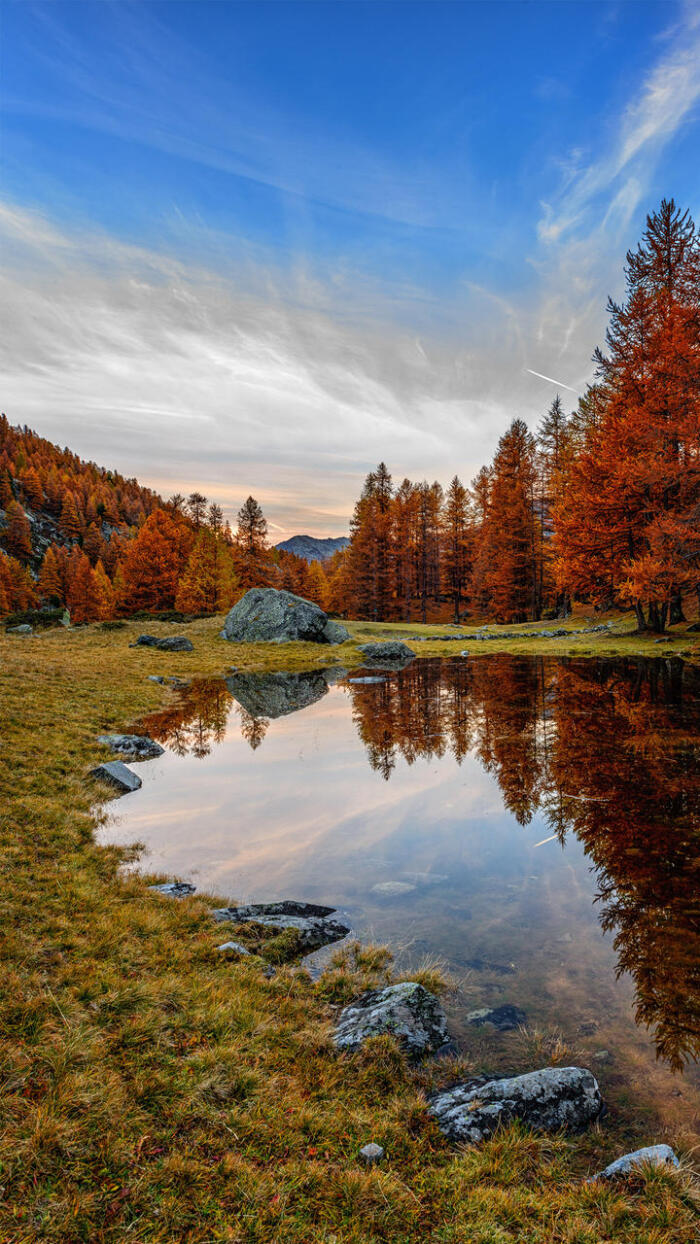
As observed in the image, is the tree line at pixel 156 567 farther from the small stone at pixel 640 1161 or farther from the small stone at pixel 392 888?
the small stone at pixel 640 1161

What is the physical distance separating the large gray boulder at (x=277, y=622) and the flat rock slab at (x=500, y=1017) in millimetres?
36349

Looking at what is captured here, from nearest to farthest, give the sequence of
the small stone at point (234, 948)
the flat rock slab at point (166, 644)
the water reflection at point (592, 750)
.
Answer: the water reflection at point (592, 750)
the small stone at point (234, 948)
the flat rock slab at point (166, 644)

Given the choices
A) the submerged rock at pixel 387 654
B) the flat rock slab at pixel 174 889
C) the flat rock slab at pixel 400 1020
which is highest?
the submerged rock at pixel 387 654

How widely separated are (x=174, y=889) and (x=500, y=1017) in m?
4.64

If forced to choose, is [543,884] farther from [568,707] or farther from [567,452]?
[567,452]

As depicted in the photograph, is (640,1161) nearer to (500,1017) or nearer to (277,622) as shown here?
(500,1017)

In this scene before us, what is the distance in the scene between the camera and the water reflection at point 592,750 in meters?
5.85

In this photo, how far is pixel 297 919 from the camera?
6.67m

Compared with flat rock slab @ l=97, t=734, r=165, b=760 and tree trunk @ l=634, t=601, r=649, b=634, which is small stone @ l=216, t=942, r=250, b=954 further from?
tree trunk @ l=634, t=601, r=649, b=634

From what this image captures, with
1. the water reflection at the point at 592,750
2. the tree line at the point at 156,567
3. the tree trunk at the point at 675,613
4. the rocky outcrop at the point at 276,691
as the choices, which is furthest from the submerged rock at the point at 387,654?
the tree line at the point at 156,567

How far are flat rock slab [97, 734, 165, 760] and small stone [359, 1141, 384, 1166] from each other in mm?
11750

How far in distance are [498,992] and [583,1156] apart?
170 cm

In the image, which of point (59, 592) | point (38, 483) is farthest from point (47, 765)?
point (38, 483)

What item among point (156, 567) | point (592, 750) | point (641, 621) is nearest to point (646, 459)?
point (641, 621)
